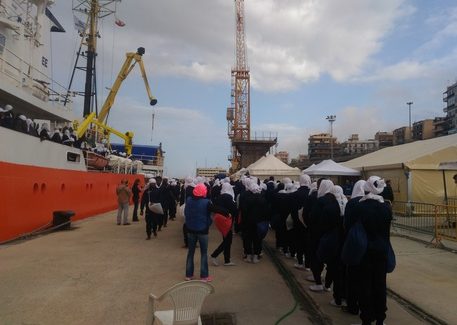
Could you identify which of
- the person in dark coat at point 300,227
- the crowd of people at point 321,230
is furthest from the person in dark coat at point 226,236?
the person in dark coat at point 300,227

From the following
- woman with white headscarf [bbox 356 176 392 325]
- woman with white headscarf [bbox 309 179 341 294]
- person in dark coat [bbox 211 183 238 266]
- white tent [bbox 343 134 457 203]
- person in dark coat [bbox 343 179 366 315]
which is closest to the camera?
woman with white headscarf [bbox 356 176 392 325]

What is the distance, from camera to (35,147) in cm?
1383

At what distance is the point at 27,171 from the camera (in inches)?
456

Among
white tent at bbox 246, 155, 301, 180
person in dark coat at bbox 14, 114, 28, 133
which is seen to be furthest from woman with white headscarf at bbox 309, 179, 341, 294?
white tent at bbox 246, 155, 301, 180

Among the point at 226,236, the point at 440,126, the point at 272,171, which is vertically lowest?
the point at 226,236

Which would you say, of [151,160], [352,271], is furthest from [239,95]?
[352,271]

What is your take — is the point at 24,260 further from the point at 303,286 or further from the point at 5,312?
the point at 303,286

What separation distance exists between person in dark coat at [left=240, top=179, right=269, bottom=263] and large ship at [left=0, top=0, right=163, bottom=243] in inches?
249

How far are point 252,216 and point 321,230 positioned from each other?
273 cm

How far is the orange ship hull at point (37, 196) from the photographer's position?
1055 centimetres

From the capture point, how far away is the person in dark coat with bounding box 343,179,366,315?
16.0ft

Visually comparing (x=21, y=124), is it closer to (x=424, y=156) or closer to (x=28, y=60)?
(x=28, y=60)

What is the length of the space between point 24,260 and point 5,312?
348 cm

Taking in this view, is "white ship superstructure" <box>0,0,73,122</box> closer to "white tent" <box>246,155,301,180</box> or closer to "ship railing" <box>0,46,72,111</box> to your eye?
"ship railing" <box>0,46,72,111</box>
